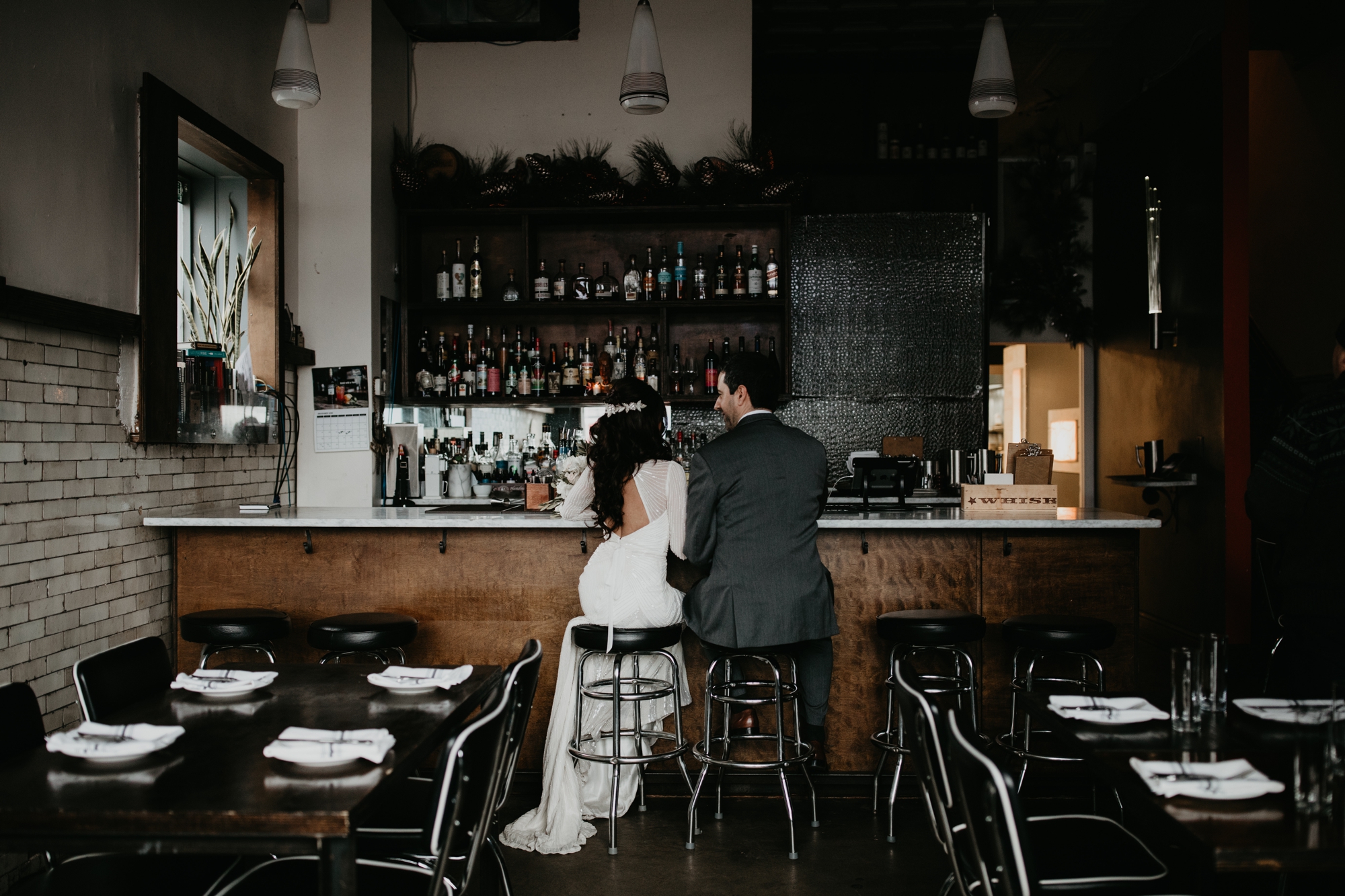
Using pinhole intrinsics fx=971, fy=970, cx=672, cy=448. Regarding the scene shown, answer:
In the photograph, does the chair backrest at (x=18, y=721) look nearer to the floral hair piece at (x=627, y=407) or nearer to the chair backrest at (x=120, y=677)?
the chair backrest at (x=120, y=677)

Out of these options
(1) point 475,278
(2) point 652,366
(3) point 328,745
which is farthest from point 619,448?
(1) point 475,278

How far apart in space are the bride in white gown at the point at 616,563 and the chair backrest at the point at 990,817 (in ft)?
5.80

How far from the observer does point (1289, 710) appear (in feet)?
7.09

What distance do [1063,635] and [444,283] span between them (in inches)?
158

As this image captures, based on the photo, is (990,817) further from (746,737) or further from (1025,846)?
(746,737)

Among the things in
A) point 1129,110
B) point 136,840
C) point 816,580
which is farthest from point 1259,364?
point 136,840

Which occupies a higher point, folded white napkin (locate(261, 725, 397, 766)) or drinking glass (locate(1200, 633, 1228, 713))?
drinking glass (locate(1200, 633, 1228, 713))

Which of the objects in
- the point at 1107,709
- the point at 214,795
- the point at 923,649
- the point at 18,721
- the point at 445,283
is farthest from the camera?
the point at 445,283

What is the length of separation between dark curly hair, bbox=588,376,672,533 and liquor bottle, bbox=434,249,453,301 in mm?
2592

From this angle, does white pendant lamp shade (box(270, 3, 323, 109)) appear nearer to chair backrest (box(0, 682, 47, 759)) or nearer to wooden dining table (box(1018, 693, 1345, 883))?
chair backrest (box(0, 682, 47, 759))

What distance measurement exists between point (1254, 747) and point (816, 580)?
5.11ft

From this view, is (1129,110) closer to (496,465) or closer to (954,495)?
(954,495)

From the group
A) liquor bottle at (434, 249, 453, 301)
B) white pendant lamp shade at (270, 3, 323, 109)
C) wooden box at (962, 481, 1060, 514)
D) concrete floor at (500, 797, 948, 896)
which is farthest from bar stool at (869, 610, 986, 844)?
liquor bottle at (434, 249, 453, 301)

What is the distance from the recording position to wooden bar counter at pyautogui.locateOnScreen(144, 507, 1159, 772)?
12.8ft
